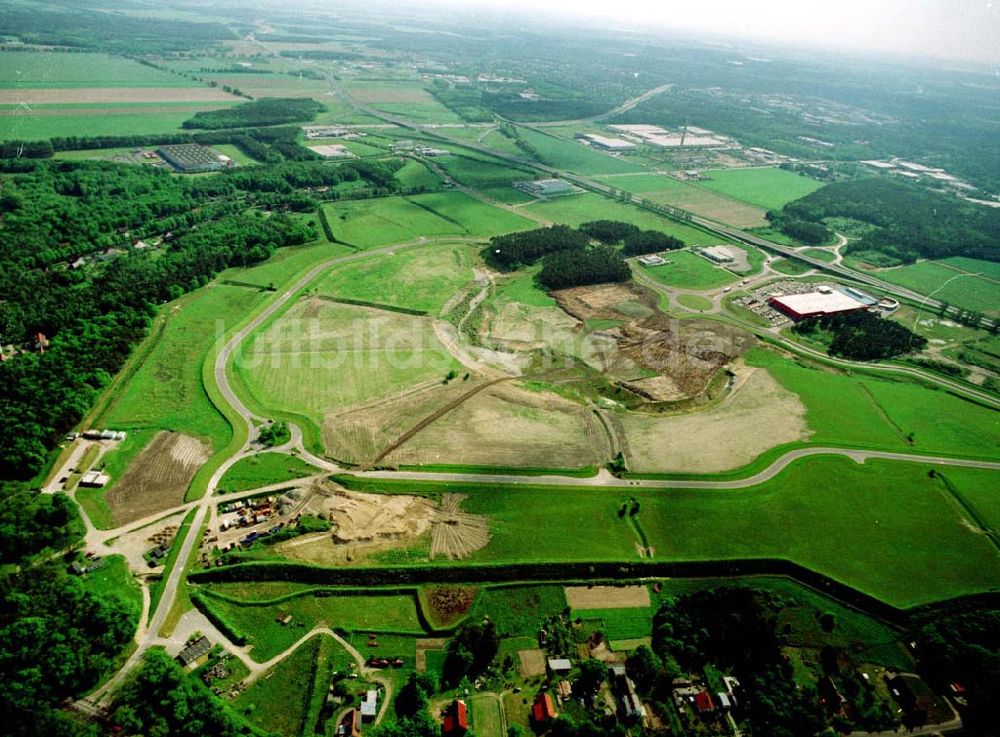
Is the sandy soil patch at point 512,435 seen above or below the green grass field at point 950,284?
below

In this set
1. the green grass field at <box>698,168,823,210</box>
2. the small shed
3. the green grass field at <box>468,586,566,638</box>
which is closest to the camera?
the small shed

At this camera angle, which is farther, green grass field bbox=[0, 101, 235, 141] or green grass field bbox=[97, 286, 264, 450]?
green grass field bbox=[0, 101, 235, 141]

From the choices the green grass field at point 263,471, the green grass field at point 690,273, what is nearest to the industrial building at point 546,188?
the green grass field at point 690,273

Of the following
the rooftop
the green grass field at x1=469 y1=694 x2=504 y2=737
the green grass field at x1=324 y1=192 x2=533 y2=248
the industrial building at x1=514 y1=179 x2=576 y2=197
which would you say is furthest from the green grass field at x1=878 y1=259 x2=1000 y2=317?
the green grass field at x1=469 y1=694 x2=504 y2=737

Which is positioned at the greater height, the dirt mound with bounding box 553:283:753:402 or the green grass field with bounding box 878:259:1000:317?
the green grass field with bounding box 878:259:1000:317

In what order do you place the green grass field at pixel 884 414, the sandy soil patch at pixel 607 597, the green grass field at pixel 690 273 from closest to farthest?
the sandy soil patch at pixel 607 597, the green grass field at pixel 884 414, the green grass field at pixel 690 273

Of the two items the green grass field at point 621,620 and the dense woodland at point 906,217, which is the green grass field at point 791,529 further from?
the dense woodland at point 906,217

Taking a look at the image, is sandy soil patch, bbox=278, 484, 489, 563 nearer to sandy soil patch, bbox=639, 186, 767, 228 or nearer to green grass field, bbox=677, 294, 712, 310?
green grass field, bbox=677, 294, 712, 310
